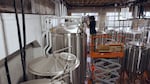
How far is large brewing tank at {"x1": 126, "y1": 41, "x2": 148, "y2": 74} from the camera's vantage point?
14.7 ft

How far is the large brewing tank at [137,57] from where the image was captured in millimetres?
4488

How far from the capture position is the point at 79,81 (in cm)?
233

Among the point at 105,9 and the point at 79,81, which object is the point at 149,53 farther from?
the point at 105,9

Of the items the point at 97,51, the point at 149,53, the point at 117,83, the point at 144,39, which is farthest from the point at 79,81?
the point at 144,39

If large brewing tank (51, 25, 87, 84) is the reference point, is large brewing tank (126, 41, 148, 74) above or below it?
below

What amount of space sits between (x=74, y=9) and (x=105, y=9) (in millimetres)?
2196

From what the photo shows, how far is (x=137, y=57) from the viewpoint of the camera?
4555 millimetres

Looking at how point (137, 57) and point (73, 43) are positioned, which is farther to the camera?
point (137, 57)

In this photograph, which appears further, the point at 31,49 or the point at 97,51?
the point at 97,51

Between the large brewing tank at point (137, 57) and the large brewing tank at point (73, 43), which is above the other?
the large brewing tank at point (73, 43)

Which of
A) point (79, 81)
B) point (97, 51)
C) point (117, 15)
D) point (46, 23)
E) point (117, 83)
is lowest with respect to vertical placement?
point (117, 83)

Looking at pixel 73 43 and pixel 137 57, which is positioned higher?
pixel 73 43

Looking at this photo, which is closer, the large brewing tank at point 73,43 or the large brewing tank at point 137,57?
the large brewing tank at point 73,43

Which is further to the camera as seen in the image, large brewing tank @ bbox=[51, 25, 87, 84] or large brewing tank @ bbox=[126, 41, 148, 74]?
large brewing tank @ bbox=[126, 41, 148, 74]
